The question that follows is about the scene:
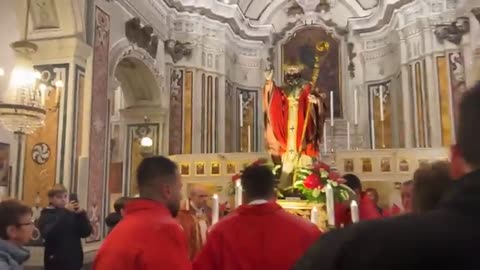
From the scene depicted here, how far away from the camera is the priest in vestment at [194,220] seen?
15.4ft

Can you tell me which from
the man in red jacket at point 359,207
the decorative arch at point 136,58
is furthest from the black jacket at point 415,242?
the decorative arch at point 136,58

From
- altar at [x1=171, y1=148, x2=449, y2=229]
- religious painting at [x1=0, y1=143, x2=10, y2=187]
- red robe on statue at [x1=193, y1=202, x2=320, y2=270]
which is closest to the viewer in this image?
red robe on statue at [x1=193, y1=202, x2=320, y2=270]

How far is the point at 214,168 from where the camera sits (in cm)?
1257

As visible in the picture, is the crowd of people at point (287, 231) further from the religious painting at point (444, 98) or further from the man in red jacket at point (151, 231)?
the religious painting at point (444, 98)

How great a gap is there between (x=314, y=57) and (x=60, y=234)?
1360 centimetres

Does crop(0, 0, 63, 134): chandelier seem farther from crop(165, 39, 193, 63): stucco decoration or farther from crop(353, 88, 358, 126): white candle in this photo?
crop(353, 88, 358, 126): white candle

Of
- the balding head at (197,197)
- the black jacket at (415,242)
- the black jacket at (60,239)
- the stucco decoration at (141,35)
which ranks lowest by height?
the black jacket at (60,239)

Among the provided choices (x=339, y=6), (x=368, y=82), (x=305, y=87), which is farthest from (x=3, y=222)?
(x=339, y=6)

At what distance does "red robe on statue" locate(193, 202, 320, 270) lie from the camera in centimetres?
262

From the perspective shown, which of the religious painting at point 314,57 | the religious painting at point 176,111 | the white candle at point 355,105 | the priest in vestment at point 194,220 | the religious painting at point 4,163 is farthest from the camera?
the religious painting at point 314,57

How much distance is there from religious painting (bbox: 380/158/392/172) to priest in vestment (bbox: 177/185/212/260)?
746 centimetres

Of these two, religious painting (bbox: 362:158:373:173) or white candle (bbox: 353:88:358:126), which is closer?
religious painting (bbox: 362:158:373:173)

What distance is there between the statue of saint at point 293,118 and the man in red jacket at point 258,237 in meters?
4.06

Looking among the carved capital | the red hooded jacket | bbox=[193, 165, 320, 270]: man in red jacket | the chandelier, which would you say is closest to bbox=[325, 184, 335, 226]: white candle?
bbox=[193, 165, 320, 270]: man in red jacket
